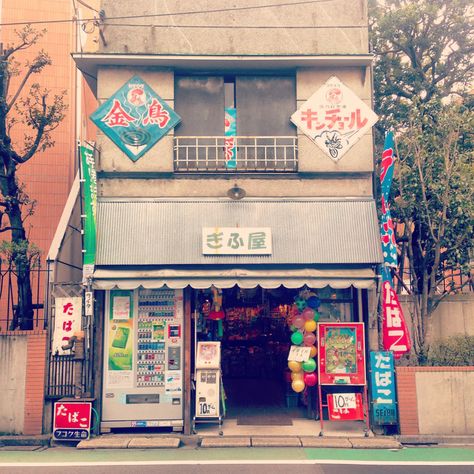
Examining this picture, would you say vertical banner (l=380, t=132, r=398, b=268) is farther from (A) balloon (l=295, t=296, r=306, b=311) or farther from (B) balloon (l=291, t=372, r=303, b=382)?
(B) balloon (l=291, t=372, r=303, b=382)

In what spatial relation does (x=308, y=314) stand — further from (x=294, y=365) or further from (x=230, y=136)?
(x=230, y=136)

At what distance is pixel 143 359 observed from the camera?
37.2 ft

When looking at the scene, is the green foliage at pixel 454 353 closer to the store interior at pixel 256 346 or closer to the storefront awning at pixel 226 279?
the storefront awning at pixel 226 279

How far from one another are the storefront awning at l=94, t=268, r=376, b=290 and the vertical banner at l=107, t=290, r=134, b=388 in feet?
2.46

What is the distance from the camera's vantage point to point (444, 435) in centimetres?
1041

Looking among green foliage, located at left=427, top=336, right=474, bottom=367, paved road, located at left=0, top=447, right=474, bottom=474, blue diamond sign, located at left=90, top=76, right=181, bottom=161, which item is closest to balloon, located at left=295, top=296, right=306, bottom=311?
green foliage, located at left=427, top=336, right=474, bottom=367

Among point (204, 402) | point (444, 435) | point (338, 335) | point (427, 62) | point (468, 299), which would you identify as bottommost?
point (444, 435)

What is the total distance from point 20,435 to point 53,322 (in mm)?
2484

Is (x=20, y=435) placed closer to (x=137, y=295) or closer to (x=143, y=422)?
(x=143, y=422)

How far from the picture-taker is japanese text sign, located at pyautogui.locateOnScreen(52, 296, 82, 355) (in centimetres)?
1090

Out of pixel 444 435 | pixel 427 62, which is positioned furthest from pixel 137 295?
pixel 427 62

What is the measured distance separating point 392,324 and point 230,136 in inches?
239

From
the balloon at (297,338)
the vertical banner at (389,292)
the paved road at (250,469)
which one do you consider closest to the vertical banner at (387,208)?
the vertical banner at (389,292)

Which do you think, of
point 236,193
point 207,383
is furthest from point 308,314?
point 236,193
